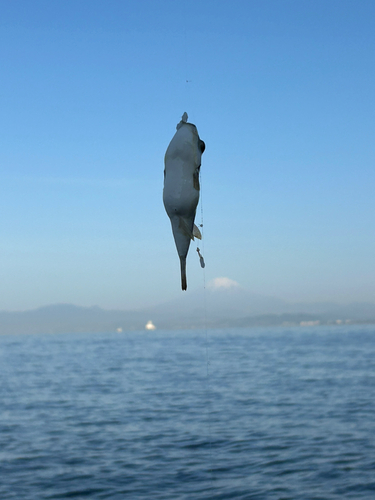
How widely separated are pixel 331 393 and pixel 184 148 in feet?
155

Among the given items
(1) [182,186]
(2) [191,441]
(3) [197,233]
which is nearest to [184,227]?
(3) [197,233]

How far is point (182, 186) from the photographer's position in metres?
7.58

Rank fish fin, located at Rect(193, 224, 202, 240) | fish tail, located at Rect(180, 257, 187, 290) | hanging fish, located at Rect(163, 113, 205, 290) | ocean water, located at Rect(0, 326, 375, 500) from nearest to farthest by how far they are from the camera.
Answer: hanging fish, located at Rect(163, 113, 205, 290) → fish tail, located at Rect(180, 257, 187, 290) → fish fin, located at Rect(193, 224, 202, 240) → ocean water, located at Rect(0, 326, 375, 500)

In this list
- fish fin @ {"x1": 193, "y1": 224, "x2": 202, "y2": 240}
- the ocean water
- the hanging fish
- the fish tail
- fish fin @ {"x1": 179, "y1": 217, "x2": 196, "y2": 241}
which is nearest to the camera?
the hanging fish

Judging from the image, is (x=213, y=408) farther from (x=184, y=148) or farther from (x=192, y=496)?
(x=184, y=148)

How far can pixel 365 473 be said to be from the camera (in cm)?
2578

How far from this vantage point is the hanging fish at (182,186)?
300 inches

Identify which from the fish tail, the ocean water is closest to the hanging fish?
the fish tail

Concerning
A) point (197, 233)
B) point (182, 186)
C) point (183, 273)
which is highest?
point (182, 186)

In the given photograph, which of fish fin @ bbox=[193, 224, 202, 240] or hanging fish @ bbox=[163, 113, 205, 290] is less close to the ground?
hanging fish @ bbox=[163, 113, 205, 290]

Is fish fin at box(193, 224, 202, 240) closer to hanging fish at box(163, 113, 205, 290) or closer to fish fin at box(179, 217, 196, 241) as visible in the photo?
hanging fish at box(163, 113, 205, 290)

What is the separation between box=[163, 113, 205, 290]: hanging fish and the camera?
25.0 feet

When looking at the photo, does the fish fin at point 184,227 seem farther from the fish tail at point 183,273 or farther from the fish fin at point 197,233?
the fish tail at point 183,273

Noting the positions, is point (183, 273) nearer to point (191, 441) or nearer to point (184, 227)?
point (184, 227)
